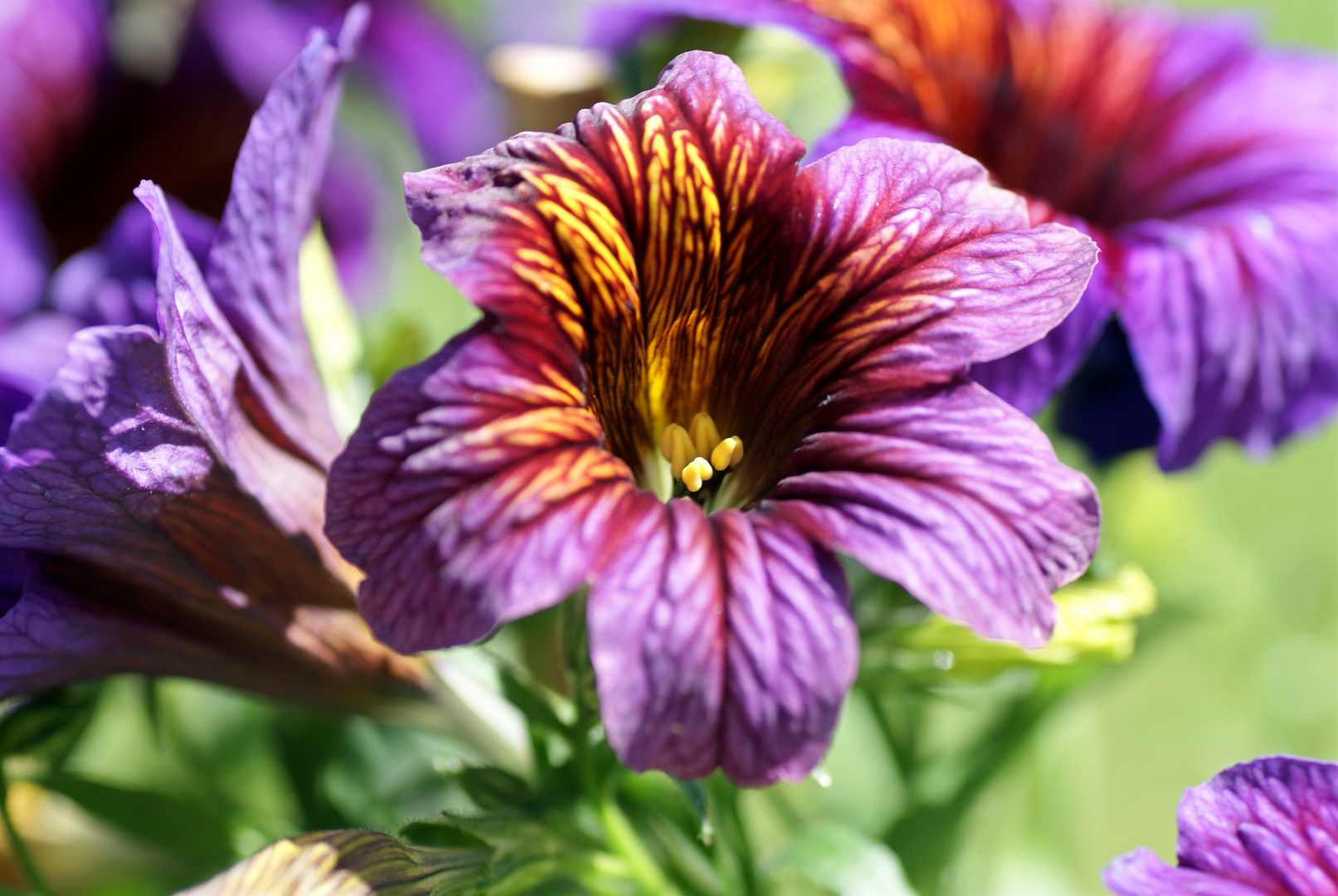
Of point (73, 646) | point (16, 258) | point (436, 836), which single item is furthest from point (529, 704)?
point (16, 258)

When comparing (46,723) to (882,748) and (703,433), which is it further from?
(882,748)

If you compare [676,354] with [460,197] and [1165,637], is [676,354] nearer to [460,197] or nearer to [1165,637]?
[460,197]

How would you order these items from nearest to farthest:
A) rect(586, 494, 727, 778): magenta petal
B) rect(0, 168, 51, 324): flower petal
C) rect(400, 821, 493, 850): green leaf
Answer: rect(586, 494, 727, 778): magenta petal < rect(400, 821, 493, 850): green leaf < rect(0, 168, 51, 324): flower petal

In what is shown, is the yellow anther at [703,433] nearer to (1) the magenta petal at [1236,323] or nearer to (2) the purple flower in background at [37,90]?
(1) the magenta petal at [1236,323]

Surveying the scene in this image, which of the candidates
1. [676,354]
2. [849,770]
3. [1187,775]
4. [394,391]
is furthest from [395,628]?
[1187,775]

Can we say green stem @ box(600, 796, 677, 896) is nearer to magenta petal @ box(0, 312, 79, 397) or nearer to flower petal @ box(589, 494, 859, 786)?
flower petal @ box(589, 494, 859, 786)

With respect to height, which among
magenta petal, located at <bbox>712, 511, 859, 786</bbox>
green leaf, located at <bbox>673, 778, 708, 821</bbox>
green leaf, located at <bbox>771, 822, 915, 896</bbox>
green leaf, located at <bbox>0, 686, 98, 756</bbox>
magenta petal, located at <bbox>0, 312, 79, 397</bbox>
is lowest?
green leaf, located at <bbox>771, 822, 915, 896</bbox>

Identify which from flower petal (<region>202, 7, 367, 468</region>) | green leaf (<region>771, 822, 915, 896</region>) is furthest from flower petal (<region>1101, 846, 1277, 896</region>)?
flower petal (<region>202, 7, 367, 468</region>)
